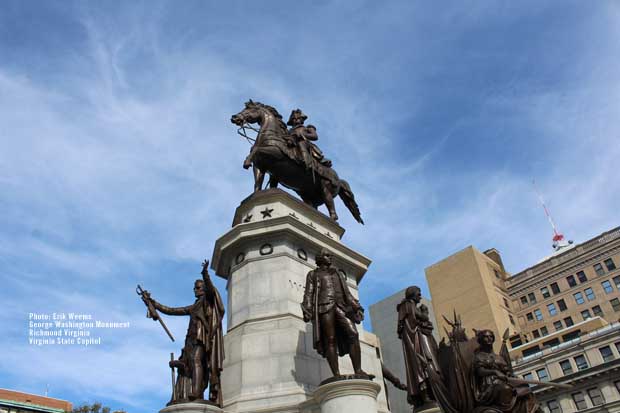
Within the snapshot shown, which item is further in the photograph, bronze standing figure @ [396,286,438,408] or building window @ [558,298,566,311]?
building window @ [558,298,566,311]

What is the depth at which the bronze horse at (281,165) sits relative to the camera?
1627 cm

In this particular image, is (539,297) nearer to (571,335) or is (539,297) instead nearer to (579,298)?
(579,298)

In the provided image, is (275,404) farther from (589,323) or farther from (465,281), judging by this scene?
(465,281)

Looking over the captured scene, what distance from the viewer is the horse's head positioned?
17.2 m

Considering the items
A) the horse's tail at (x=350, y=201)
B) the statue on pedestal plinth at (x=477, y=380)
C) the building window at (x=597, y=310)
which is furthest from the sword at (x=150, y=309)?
the building window at (x=597, y=310)

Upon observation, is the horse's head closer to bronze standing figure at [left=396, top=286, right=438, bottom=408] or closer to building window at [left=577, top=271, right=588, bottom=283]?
bronze standing figure at [left=396, top=286, right=438, bottom=408]

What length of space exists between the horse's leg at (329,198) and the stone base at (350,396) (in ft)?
26.2

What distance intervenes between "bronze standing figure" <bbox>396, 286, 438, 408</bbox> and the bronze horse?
231 inches

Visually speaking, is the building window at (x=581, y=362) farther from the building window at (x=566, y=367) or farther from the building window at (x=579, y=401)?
the building window at (x=579, y=401)

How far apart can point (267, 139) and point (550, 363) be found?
56.3 meters

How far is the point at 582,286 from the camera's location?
3125 inches

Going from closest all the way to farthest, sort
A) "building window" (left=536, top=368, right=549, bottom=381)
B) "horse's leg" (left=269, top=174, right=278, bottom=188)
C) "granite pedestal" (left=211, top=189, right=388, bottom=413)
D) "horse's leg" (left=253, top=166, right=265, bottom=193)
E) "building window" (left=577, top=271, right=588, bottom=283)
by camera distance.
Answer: "granite pedestal" (left=211, top=189, right=388, bottom=413)
"horse's leg" (left=253, top=166, right=265, bottom=193)
"horse's leg" (left=269, top=174, right=278, bottom=188)
"building window" (left=536, top=368, right=549, bottom=381)
"building window" (left=577, top=271, right=588, bottom=283)

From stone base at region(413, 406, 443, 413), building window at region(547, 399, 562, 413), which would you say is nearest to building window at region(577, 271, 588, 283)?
building window at region(547, 399, 562, 413)

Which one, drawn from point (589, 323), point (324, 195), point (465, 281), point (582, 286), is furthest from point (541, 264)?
point (324, 195)
